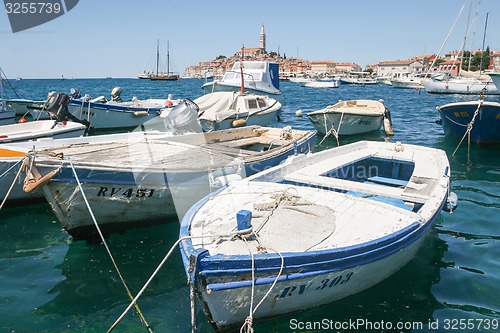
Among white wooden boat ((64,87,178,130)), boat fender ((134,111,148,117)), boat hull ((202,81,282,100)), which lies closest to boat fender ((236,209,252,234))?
white wooden boat ((64,87,178,130))

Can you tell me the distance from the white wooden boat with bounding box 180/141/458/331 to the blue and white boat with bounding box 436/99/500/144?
11.3m

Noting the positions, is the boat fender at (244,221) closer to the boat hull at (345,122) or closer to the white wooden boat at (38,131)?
the white wooden boat at (38,131)

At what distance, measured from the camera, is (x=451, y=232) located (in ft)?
29.3

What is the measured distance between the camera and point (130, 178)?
7.79 metres

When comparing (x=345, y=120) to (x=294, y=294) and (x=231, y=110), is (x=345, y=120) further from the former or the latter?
(x=294, y=294)

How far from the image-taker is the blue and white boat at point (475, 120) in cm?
1667

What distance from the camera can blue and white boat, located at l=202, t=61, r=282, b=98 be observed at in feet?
102

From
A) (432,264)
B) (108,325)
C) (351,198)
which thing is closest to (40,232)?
(108,325)

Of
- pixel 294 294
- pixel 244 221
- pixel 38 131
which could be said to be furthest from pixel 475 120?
pixel 38 131

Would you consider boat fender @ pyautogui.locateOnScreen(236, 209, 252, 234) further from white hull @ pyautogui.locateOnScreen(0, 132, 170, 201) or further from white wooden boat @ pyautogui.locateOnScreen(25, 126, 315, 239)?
white hull @ pyautogui.locateOnScreen(0, 132, 170, 201)

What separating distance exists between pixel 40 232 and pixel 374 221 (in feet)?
24.1

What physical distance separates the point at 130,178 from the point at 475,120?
1550cm

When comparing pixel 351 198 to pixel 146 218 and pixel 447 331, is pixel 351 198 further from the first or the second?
pixel 146 218

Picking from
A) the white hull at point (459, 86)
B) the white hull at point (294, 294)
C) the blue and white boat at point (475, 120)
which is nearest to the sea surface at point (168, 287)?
the white hull at point (294, 294)
